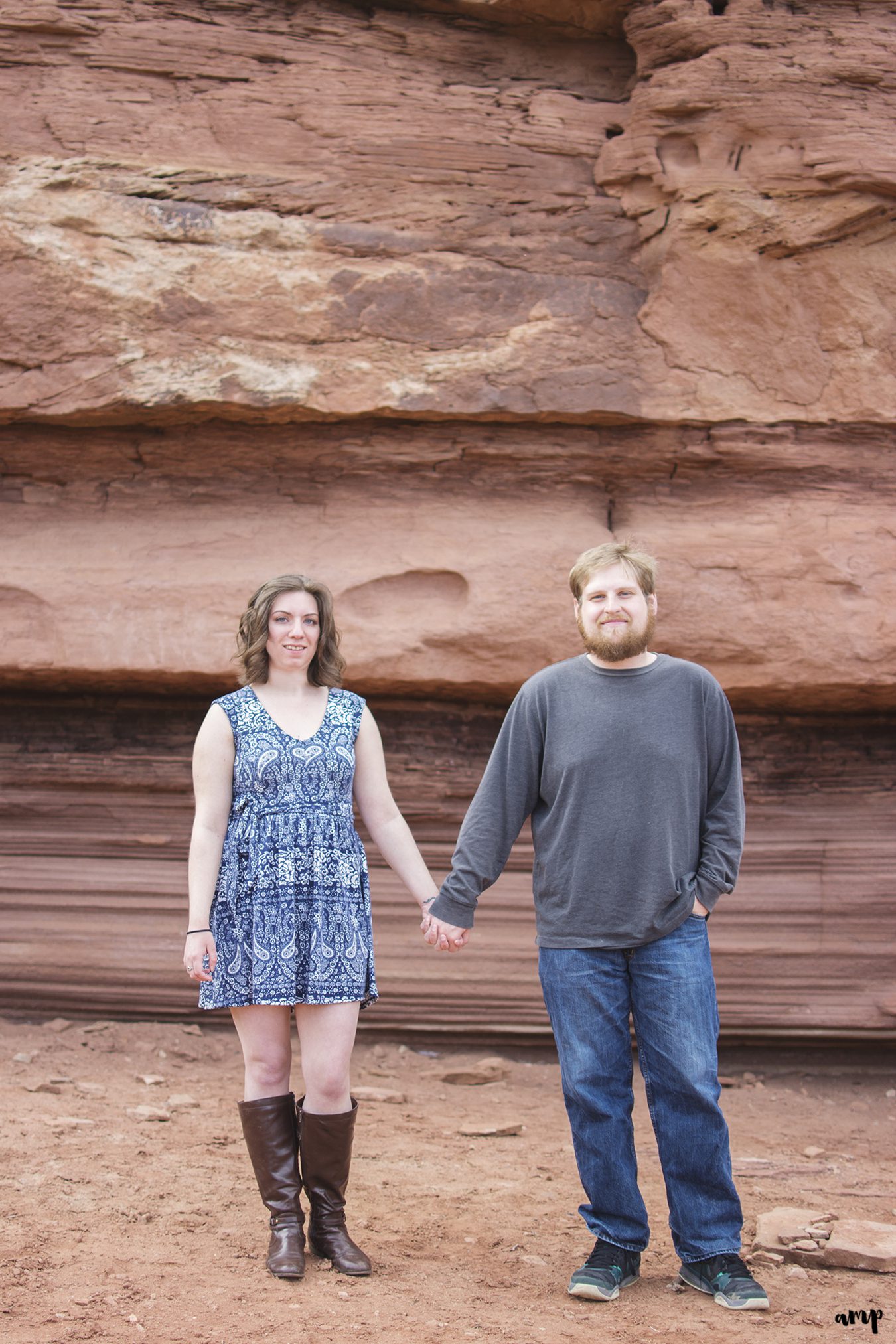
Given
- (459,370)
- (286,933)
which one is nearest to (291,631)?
(286,933)

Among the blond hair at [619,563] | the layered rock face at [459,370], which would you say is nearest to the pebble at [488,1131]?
the layered rock face at [459,370]

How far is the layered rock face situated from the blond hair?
146 cm

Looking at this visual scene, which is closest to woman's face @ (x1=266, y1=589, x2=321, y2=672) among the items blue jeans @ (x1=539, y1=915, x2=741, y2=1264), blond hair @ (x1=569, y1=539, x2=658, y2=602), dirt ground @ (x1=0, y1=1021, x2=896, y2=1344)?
blond hair @ (x1=569, y1=539, x2=658, y2=602)

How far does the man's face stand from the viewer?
242cm

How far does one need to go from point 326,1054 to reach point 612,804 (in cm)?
83

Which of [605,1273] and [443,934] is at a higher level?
[443,934]

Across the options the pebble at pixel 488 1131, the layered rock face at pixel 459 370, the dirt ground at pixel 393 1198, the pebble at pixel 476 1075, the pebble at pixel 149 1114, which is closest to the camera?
the dirt ground at pixel 393 1198

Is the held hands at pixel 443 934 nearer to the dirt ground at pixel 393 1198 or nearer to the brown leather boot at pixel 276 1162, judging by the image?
the brown leather boot at pixel 276 1162

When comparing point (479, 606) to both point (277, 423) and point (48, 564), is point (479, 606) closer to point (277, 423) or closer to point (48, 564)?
point (277, 423)

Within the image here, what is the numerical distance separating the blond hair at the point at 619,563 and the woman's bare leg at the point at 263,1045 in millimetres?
1136

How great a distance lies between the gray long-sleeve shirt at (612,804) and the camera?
2348 mm

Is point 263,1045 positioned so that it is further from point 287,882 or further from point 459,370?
point 459,370

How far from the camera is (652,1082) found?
7.78ft

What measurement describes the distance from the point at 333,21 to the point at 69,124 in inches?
41.1
